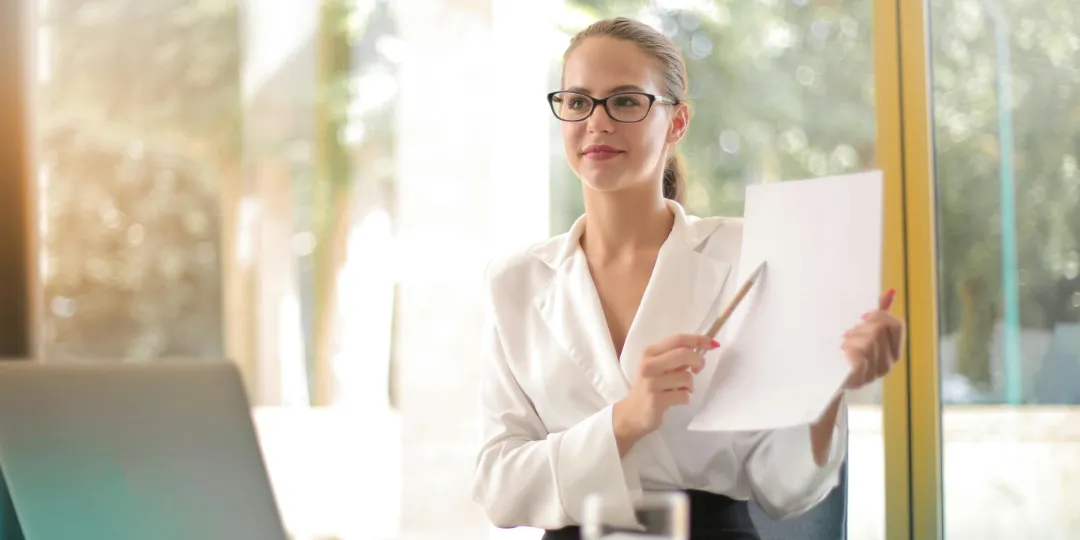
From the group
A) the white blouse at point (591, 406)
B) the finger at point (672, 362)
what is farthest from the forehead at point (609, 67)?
the finger at point (672, 362)

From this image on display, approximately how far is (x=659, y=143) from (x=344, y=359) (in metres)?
2.35

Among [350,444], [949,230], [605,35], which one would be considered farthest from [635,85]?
[350,444]

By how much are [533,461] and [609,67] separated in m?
0.56

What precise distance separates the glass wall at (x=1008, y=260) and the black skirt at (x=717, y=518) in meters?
1.30

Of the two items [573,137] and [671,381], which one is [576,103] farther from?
[671,381]

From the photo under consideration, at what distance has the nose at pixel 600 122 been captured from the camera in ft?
4.88

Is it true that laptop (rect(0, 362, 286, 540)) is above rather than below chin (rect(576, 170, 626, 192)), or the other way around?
below

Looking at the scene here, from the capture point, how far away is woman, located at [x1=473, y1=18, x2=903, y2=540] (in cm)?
136

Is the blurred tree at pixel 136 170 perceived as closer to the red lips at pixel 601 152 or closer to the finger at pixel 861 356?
the red lips at pixel 601 152

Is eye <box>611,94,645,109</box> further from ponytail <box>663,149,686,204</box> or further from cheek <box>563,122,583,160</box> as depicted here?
ponytail <box>663,149,686,204</box>

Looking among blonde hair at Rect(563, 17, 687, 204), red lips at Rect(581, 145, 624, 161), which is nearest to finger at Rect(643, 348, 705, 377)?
red lips at Rect(581, 145, 624, 161)

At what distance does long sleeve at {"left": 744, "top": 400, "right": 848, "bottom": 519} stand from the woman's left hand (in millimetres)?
227

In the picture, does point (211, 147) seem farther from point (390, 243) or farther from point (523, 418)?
point (523, 418)

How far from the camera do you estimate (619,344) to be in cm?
152
